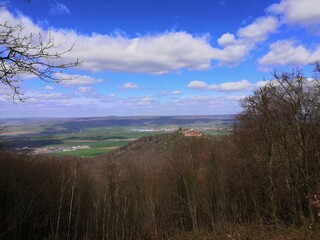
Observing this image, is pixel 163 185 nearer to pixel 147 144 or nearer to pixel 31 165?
pixel 31 165

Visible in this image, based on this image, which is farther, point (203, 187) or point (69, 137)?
point (69, 137)

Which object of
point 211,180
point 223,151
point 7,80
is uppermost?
point 7,80

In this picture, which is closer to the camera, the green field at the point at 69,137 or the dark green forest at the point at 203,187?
the dark green forest at the point at 203,187

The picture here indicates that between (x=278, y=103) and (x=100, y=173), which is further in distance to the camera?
(x=100, y=173)

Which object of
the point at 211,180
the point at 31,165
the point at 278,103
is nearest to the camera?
the point at 278,103

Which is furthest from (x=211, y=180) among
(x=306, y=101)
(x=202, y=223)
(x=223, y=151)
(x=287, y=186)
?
(x=306, y=101)

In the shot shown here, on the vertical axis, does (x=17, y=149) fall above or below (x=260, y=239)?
above

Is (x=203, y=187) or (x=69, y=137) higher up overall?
(x=69, y=137)

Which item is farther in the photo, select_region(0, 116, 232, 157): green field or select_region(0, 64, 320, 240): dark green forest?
select_region(0, 116, 232, 157): green field
